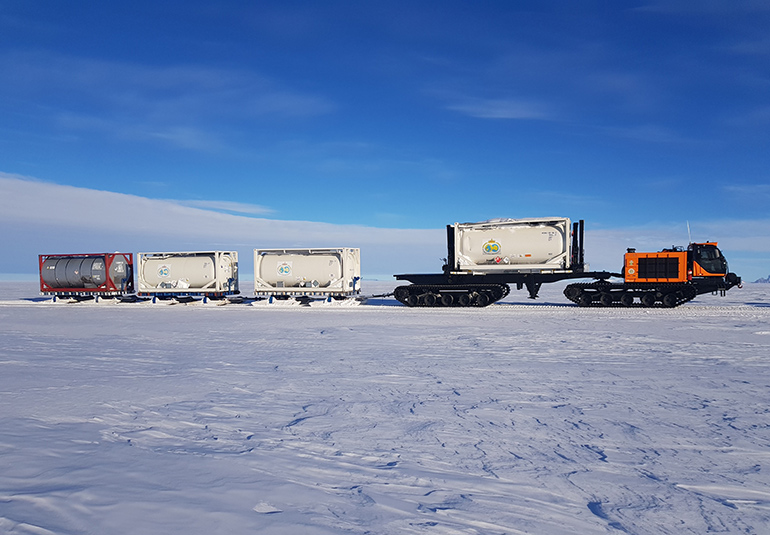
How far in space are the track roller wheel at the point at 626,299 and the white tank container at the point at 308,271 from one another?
11734 millimetres

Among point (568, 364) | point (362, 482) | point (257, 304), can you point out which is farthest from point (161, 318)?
point (362, 482)

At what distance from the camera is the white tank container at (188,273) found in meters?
23.4

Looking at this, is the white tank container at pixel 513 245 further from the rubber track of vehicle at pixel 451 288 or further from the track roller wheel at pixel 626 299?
the track roller wheel at pixel 626 299

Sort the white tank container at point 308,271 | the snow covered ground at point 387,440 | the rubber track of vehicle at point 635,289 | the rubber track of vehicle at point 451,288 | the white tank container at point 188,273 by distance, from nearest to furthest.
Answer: the snow covered ground at point 387,440 → the rubber track of vehicle at point 635,289 → the rubber track of vehicle at point 451,288 → the white tank container at point 308,271 → the white tank container at point 188,273

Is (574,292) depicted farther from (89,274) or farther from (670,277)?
(89,274)

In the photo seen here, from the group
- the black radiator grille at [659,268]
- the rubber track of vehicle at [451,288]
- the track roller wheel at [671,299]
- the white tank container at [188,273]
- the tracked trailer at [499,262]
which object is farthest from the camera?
the white tank container at [188,273]

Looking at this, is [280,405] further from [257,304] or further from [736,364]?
[257,304]

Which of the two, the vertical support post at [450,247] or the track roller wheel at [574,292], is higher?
the vertical support post at [450,247]

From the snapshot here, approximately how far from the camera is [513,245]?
19625mm

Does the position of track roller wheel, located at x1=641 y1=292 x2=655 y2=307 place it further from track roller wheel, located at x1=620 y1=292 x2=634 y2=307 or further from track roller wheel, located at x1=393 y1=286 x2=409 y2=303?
track roller wheel, located at x1=393 y1=286 x2=409 y2=303

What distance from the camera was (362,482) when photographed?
133 inches

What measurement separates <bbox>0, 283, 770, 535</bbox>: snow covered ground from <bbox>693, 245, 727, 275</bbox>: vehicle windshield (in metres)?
11.0

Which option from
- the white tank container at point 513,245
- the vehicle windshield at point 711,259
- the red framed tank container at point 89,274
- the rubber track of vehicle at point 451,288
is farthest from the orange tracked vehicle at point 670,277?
the red framed tank container at point 89,274

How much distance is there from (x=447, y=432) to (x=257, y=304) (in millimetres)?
18889
